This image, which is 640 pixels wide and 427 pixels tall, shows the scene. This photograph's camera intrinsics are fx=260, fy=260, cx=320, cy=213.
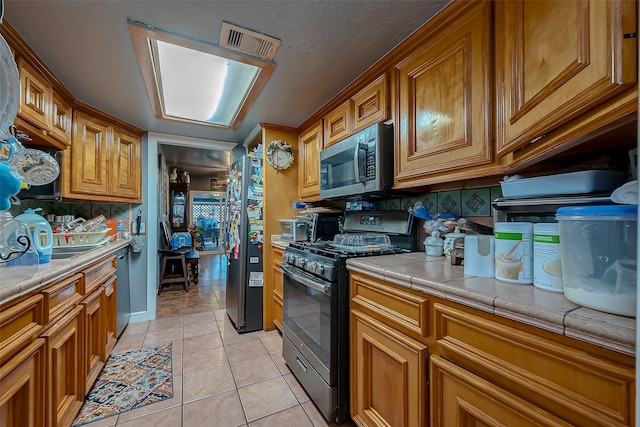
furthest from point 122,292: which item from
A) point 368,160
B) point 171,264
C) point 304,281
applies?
point 368,160

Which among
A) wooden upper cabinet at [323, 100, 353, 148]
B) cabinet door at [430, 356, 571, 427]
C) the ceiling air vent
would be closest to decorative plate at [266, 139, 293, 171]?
wooden upper cabinet at [323, 100, 353, 148]

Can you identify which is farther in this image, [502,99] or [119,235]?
[119,235]

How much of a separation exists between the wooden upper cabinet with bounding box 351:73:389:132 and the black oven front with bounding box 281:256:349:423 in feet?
3.00

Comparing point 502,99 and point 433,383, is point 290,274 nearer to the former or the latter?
point 433,383

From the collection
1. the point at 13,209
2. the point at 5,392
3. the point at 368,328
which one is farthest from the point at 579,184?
the point at 13,209

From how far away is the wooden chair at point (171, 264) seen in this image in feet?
12.6

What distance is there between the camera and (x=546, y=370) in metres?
0.62

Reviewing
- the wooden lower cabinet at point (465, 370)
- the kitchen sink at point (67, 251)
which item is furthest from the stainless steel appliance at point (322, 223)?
the kitchen sink at point (67, 251)

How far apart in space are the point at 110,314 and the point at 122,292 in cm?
34

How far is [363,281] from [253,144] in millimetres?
2422

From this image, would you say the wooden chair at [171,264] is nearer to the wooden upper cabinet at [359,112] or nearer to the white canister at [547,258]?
the wooden upper cabinet at [359,112]

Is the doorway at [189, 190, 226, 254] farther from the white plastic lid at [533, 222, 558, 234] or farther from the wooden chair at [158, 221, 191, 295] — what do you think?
the white plastic lid at [533, 222, 558, 234]

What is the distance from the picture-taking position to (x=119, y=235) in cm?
265

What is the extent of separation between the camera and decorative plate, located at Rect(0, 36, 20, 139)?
848mm
